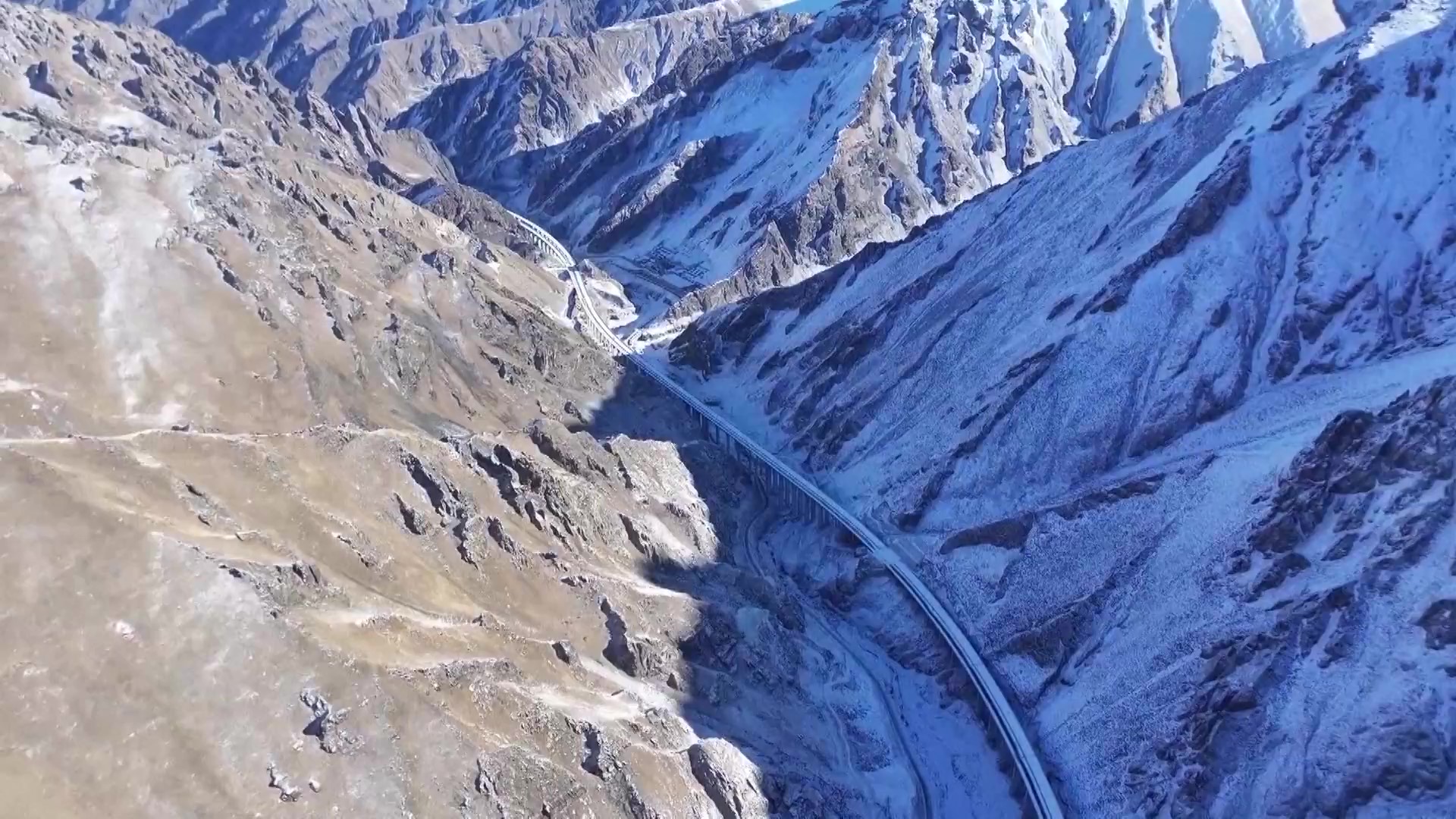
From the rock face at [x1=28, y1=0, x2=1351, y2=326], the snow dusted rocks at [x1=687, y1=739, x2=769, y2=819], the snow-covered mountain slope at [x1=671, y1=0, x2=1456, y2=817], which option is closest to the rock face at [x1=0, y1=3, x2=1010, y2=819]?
the snow dusted rocks at [x1=687, y1=739, x2=769, y2=819]

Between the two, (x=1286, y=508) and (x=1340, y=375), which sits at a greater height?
(x=1340, y=375)

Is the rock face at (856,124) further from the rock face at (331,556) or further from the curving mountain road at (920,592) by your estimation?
the rock face at (331,556)

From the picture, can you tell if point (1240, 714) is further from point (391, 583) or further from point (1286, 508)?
point (391, 583)

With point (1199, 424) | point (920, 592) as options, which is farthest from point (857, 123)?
point (920, 592)

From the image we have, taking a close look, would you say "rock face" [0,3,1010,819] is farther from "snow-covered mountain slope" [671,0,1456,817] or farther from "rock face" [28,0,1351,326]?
"rock face" [28,0,1351,326]

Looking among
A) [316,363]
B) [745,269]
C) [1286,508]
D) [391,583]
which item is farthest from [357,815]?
[745,269]

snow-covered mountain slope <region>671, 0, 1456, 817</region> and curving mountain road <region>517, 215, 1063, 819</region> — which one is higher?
snow-covered mountain slope <region>671, 0, 1456, 817</region>
